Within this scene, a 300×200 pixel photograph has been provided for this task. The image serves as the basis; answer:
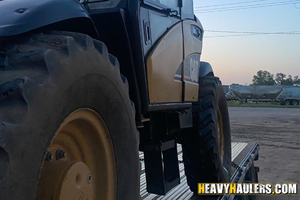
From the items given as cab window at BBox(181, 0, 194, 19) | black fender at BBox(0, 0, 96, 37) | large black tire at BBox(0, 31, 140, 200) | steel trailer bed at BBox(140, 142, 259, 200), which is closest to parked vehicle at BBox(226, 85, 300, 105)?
steel trailer bed at BBox(140, 142, 259, 200)

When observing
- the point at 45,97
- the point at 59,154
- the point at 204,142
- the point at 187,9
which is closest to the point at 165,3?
the point at 187,9

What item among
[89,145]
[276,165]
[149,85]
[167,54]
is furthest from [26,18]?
[276,165]

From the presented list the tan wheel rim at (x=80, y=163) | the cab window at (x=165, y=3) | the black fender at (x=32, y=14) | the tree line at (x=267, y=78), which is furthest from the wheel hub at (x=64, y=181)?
the tree line at (x=267, y=78)

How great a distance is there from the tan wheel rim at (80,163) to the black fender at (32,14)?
0.44 meters

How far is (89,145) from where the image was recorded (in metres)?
1.87

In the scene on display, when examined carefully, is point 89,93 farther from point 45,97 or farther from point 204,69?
point 204,69

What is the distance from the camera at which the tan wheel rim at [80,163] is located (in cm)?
142

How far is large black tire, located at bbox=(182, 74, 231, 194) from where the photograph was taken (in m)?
3.80

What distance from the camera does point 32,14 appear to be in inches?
59.2

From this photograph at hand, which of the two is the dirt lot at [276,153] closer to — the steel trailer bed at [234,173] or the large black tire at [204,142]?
the steel trailer bed at [234,173]

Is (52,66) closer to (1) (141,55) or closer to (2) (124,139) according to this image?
(2) (124,139)

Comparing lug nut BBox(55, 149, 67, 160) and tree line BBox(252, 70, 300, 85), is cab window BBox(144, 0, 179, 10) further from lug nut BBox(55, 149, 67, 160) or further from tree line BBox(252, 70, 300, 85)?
tree line BBox(252, 70, 300, 85)

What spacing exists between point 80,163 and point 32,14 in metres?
0.73

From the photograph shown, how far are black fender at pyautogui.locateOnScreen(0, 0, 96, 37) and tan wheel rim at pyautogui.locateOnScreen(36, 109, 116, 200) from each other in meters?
0.44
